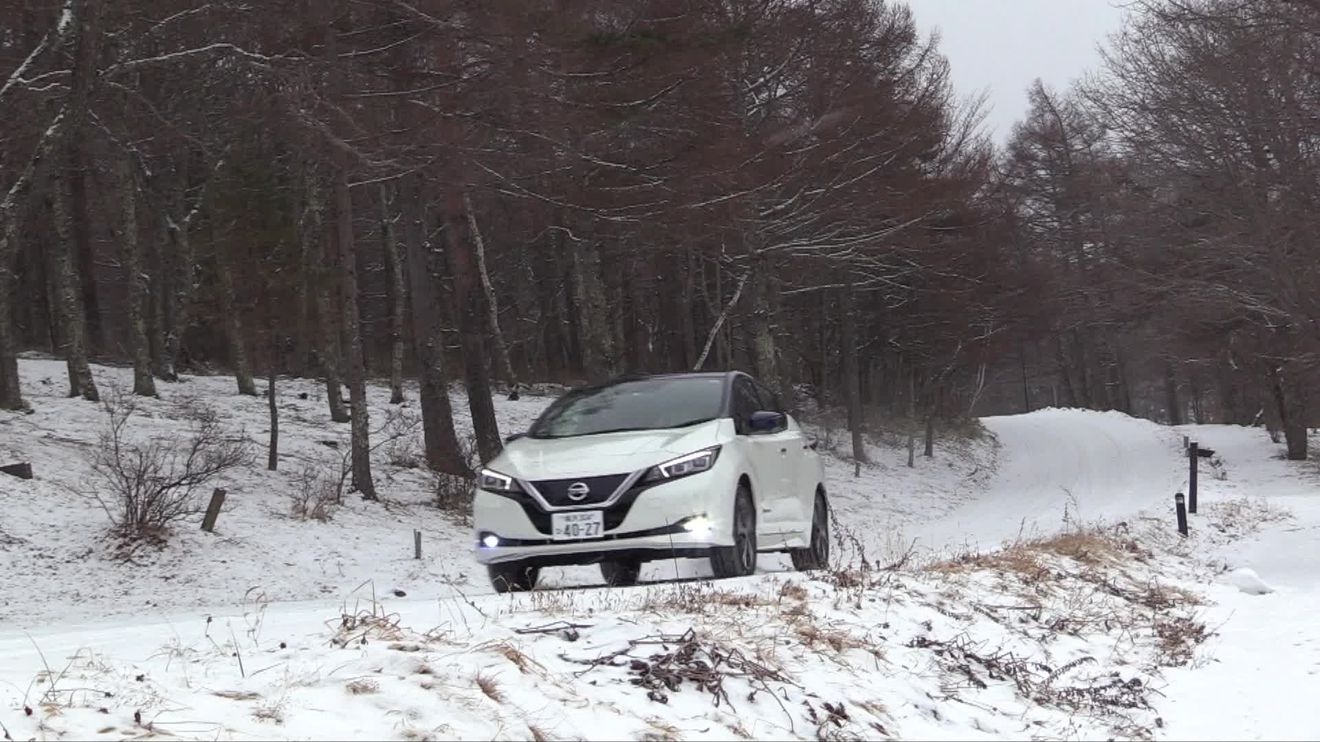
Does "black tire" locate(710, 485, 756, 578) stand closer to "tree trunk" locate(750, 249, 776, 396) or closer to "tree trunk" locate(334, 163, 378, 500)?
"tree trunk" locate(334, 163, 378, 500)

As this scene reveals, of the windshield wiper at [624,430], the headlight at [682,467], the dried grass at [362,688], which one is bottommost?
the dried grass at [362,688]

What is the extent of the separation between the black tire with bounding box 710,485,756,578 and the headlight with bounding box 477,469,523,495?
1396 mm

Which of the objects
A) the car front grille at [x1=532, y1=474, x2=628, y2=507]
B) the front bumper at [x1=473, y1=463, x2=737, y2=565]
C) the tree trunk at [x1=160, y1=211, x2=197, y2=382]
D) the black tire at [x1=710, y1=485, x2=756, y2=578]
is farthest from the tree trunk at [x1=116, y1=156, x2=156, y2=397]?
the black tire at [x1=710, y1=485, x2=756, y2=578]

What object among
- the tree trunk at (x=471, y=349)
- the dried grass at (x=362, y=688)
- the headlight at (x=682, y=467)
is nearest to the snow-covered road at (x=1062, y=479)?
the headlight at (x=682, y=467)

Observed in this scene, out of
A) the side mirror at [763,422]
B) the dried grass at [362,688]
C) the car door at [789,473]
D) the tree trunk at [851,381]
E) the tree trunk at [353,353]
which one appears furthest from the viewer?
the tree trunk at [851,381]

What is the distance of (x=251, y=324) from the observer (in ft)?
59.5

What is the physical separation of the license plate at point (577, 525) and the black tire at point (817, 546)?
2784 millimetres

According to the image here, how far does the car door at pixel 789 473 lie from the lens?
919cm

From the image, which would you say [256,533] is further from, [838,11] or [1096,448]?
[1096,448]

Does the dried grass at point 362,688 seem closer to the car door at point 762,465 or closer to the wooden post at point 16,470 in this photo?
the car door at point 762,465

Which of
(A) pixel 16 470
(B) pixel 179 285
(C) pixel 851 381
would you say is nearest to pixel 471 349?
(A) pixel 16 470

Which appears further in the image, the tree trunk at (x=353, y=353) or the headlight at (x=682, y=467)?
the tree trunk at (x=353, y=353)

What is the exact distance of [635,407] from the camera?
8.99 metres

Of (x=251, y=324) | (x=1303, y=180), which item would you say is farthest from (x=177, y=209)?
(x=1303, y=180)
